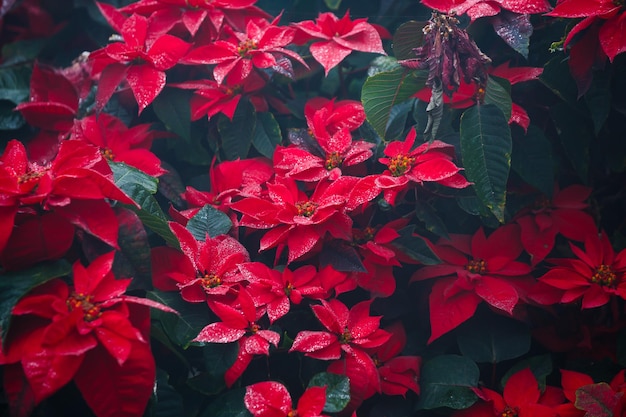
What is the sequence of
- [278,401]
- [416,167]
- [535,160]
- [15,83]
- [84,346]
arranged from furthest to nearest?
[15,83]
[535,160]
[416,167]
[278,401]
[84,346]

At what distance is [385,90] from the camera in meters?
0.93

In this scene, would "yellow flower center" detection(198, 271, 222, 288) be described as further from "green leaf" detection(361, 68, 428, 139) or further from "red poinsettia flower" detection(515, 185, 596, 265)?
"red poinsettia flower" detection(515, 185, 596, 265)

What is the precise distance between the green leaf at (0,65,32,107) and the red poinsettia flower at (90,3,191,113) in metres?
0.18

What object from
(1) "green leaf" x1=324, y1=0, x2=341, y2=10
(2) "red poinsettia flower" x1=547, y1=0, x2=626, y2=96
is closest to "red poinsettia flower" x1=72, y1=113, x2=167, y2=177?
(1) "green leaf" x1=324, y1=0, x2=341, y2=10

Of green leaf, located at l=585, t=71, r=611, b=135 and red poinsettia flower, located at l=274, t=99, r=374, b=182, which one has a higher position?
green leaf, located at l=585, t=71, r=611, b=135

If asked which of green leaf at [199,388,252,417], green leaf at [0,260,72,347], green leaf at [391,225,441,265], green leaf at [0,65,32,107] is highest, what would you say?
green leaf at [0,65,32,107]

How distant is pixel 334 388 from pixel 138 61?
0.61 metres

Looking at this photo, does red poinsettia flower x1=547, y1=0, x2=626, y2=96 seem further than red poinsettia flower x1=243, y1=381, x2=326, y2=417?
Yes

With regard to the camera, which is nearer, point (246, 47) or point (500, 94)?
point (500, 94)

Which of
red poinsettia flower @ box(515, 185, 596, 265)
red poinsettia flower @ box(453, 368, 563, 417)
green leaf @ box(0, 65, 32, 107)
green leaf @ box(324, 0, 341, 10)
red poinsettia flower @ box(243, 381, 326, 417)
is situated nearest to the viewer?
red poinsettia flower @ box(243, 381, 326, 417)

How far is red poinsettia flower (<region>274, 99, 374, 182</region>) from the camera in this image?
0.89 meters

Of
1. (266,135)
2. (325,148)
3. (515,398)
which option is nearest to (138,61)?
(266,135)

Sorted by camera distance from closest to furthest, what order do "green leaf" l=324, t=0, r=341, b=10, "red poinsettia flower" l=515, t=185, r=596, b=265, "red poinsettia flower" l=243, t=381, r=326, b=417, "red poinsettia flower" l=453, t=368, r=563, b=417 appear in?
1. "red poinsettia flower" l=243, t=381, r=326, b=417
2. "red poinsettia flower" l=453, t=368, r=563, b=417
3. "red poinsettia flower" l=515, t=185, r=596, b=265
4. "green leaf" l=324, t=0, r=341, b=10

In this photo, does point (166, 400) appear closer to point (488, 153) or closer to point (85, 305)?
point (85, 305)
